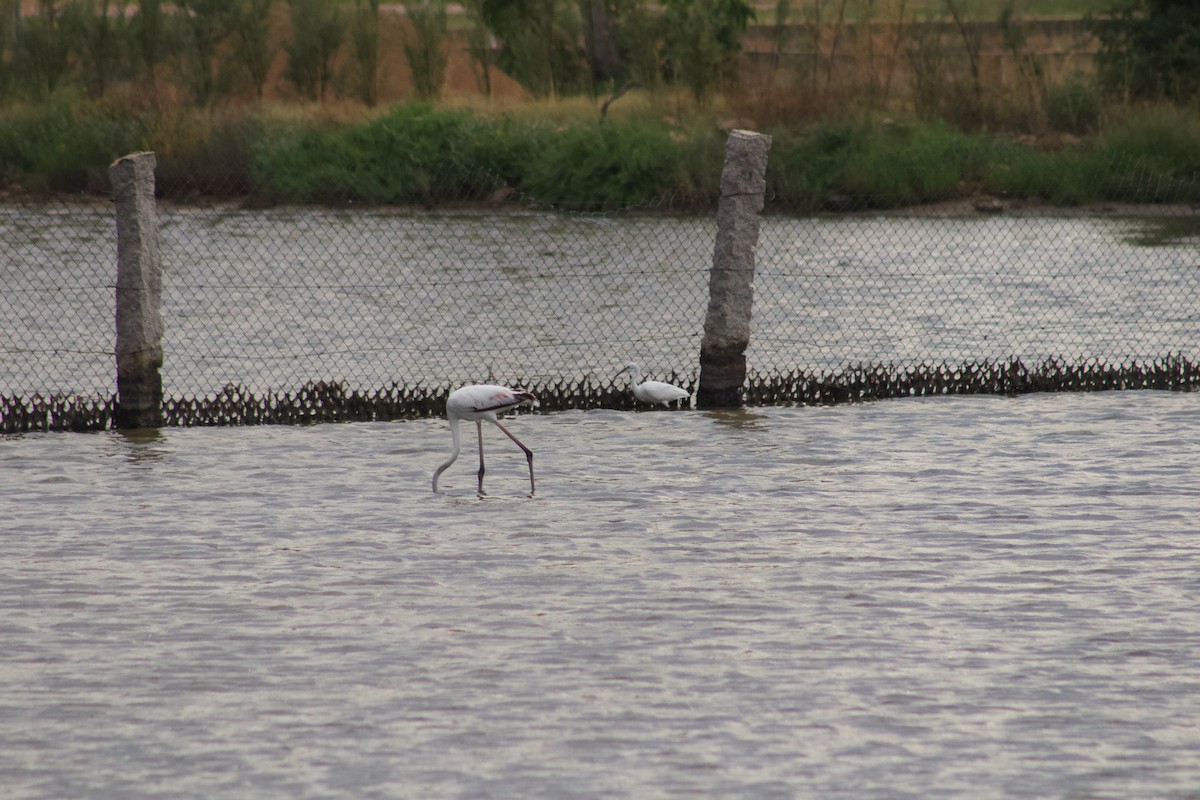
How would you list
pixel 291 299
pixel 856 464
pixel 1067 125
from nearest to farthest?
pixel 856 464
pixel 291 299
pixel 1067 125

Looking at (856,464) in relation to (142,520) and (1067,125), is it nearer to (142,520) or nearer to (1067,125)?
(142,520)

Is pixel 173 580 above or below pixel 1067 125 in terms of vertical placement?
below

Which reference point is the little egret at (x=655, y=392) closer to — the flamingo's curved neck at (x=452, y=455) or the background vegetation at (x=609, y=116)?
the flamingo's curved neck at (x=452, y=455)

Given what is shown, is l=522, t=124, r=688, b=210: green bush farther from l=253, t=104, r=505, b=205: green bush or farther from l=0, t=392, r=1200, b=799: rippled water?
l=0, t=392, r=1200, b=799: rippled water

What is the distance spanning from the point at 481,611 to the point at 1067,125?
26203 mm

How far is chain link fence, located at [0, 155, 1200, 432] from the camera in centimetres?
1277

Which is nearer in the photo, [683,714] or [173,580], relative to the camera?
[683,714]

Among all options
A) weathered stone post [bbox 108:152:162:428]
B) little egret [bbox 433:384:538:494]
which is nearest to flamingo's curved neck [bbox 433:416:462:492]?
little egret [bbox 433:384:538:494]

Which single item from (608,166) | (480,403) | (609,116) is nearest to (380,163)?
(608,166)

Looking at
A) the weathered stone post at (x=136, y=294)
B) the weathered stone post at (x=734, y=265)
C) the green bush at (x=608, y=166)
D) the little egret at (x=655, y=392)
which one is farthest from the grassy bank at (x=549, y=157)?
the weathered stone post at (x=136, y=294)

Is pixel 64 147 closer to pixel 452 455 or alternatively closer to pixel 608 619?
pixel 452 455

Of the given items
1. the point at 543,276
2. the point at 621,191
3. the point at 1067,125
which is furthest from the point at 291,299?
the point at 1067,125

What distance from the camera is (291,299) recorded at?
19312 millimetres

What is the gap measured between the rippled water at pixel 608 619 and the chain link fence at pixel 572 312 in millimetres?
1781
